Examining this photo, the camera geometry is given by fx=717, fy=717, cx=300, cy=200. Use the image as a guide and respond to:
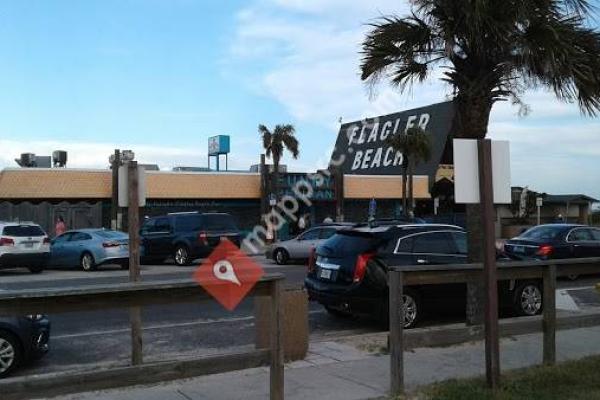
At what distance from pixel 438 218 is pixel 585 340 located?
1118 inches

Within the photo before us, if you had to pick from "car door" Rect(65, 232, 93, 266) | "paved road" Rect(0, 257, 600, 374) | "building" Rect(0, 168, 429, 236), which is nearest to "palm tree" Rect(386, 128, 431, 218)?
"building" Rect(0, 168, 429, 236)

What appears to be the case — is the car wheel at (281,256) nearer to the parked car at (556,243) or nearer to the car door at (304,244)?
the car door at (304,244)

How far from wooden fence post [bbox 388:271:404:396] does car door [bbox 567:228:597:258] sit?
44.1 feet

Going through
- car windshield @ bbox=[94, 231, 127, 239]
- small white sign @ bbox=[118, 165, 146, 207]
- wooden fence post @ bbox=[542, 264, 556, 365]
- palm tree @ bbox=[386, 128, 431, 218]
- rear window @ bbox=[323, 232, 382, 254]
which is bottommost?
wooden fence post @ bbox=[542, 264, 556, 365]

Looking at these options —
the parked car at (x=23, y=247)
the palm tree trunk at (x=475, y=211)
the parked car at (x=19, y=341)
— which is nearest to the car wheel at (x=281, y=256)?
the parked car at (x=23, y=247)

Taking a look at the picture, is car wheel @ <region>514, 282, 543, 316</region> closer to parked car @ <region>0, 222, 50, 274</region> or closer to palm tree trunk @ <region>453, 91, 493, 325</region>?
palm tree trunk @ <region>453, 91, 493, 325</region>

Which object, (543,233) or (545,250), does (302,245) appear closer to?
(543,233)

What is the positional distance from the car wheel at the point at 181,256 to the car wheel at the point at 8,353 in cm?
1648

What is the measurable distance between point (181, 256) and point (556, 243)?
12.4 metres

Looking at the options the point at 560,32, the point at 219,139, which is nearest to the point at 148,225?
the point at 560,32

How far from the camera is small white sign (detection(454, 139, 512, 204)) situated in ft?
23.4

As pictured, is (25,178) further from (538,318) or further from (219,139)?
(538,318)

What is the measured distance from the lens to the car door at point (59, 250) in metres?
23.8

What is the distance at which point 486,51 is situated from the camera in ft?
33.1
